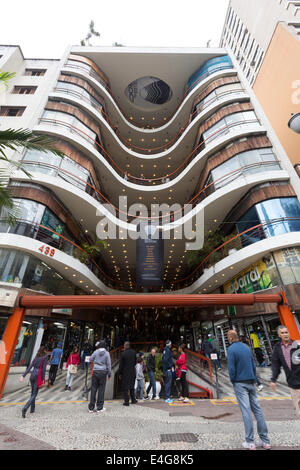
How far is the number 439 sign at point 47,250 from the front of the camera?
12438 mm

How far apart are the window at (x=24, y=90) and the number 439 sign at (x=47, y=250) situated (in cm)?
1669

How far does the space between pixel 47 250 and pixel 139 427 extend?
10.5 meters

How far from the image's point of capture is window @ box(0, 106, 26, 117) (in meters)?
18.5

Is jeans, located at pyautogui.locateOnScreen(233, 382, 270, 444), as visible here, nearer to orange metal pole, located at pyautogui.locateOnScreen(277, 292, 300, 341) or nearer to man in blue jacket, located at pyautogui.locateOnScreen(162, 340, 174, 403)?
man in blue jacket, located at pyautogui.locateOnScreen(162, 340, 174, 403)

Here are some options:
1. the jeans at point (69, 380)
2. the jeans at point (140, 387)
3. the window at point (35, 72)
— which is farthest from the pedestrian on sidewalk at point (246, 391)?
the window at point (35, 72)

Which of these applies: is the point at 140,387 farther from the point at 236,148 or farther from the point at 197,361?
the point at 236,148

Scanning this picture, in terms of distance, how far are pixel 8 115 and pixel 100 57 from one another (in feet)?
49.0

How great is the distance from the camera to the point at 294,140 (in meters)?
18.1

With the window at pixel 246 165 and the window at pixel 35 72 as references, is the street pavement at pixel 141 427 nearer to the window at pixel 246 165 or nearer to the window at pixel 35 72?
the window at pixel 246 165

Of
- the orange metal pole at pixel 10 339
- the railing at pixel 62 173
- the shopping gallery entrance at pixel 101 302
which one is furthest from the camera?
the railing at pixel 62 173

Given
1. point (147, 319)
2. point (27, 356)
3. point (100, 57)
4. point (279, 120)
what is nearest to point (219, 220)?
point (279, 120)
